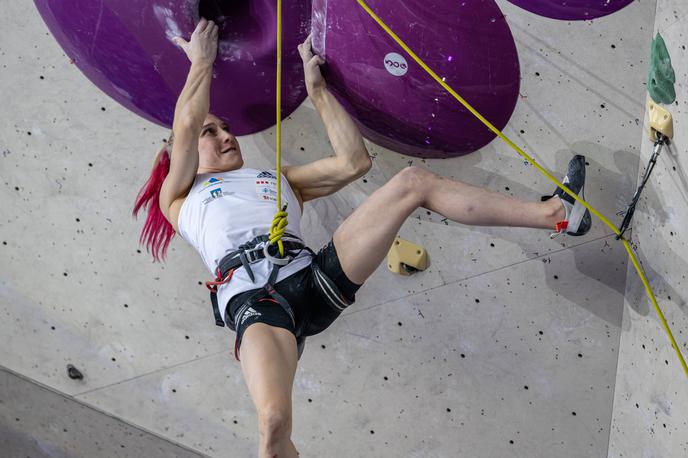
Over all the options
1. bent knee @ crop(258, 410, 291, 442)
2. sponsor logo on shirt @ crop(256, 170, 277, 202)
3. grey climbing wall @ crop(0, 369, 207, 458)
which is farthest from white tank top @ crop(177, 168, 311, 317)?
grey climbing wall @ crop(0, 369, 207, 458)

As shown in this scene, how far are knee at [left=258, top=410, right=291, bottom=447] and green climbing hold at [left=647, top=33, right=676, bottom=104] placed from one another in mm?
1147

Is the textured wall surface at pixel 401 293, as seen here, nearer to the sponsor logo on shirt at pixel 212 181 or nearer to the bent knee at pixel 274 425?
the sponsor logo on shirt at pixel 212 181

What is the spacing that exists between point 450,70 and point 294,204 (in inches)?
18.8

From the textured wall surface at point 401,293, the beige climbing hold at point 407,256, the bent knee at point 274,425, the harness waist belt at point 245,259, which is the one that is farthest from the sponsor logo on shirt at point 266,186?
the bent knee at point 274,425

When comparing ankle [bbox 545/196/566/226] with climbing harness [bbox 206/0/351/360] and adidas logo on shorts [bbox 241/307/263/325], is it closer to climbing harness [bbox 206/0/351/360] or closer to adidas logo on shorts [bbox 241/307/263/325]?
climbing harness [bbox 206/0/351/360]

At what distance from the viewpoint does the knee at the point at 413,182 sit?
1978mm

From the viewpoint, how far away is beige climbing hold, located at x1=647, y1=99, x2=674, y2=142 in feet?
7.00

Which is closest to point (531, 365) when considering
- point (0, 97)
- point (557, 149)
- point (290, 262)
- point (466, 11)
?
point (557, 149)

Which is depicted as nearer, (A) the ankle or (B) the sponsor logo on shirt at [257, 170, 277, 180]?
(A) the ankle

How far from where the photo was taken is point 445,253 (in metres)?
2.44

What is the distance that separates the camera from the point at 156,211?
2461mm

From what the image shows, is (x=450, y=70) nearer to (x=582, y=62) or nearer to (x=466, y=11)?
(x=466, y=11)

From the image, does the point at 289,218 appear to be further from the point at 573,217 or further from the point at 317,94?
the point at 573,217

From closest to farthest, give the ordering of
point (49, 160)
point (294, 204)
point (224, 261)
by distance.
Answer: point (224, 261), point (294, 204), point (49, 160)
